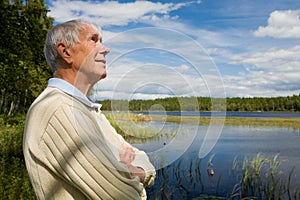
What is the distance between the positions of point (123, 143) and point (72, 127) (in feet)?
0.81

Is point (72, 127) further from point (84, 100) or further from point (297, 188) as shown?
point (297, 188)

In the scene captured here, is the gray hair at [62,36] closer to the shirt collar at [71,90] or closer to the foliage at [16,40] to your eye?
the shirt collar at [71,90]

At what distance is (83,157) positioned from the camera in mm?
1021

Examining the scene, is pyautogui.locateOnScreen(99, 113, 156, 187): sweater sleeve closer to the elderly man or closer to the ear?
the elderly man

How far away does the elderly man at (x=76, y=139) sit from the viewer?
103 cm

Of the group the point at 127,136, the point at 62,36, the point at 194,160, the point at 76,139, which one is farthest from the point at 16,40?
the point at 76,139

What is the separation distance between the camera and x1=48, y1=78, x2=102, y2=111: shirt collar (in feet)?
3.74

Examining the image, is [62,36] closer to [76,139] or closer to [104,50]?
[104,50]

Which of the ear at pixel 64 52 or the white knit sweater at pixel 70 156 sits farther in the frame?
the ear at pixel 64 52

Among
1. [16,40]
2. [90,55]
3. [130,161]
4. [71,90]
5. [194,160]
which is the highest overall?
[16,40]

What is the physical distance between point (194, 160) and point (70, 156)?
326 inches

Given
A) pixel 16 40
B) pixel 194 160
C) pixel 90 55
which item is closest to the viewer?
pixel 90 55

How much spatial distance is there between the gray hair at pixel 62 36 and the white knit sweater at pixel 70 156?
14cm

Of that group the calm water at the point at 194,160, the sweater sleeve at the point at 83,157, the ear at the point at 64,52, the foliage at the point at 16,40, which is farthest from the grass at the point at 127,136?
the foliage at the point at 16,40
